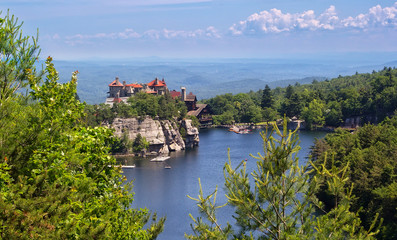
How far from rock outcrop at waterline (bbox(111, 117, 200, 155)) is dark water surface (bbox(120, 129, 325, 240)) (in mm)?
2294

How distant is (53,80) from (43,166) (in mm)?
1720

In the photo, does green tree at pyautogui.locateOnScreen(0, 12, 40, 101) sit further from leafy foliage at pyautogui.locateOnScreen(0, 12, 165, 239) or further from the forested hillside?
the forested hillside

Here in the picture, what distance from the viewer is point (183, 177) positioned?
46781 mm

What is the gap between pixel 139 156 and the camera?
58.8 metres

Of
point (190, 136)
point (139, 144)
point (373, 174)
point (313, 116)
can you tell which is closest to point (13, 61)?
point (373, 174)

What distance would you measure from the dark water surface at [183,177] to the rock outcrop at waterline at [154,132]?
229 centimetres

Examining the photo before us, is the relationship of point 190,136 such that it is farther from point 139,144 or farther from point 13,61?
point 13,61

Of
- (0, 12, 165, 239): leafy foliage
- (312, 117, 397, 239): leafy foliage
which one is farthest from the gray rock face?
(0, 12, 165, 239): leafy foliage

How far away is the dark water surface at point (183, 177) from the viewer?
34.5m

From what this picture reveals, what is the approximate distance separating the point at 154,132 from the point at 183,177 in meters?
15.9

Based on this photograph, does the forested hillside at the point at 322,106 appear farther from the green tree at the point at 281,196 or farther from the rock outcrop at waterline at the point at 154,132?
the green tree at the point at 281,196

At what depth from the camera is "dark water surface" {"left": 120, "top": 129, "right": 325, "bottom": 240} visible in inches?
1360

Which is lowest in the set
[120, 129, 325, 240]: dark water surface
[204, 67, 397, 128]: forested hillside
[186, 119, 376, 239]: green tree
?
[120, 129, 325, 240]: dark water surface

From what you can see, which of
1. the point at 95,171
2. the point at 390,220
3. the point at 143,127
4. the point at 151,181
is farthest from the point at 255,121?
the point at 95,171
